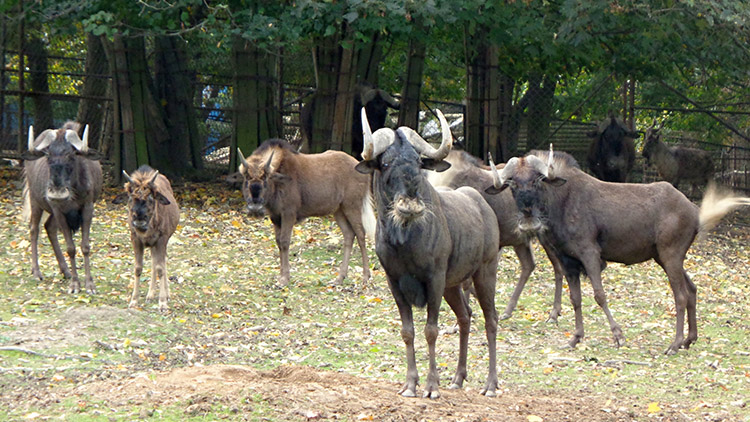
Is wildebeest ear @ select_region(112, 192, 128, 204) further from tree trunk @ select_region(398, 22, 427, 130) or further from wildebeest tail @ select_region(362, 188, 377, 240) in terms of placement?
tree trunk @ select_region(398, 22, 427, 130)

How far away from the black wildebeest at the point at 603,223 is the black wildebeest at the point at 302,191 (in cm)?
337

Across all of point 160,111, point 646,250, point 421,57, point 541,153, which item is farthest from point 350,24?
point 646,250

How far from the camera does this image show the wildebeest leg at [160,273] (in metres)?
10.8

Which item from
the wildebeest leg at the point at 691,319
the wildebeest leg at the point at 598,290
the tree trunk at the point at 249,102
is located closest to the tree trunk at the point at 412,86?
the tree trunk at the point at 249,102

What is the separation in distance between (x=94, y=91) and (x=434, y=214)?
629 inches

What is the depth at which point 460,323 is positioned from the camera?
766cm

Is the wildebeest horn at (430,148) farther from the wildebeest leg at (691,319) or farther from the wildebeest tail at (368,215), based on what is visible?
the wildebeest tail at (368,215)

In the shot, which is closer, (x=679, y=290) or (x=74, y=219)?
(x=679, y=290)

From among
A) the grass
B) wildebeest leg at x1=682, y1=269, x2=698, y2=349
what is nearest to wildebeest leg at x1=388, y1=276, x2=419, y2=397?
the grass

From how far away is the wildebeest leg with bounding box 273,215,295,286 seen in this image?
1268 centimetres

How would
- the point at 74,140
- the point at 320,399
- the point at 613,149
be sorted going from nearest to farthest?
the point at 320,399, the point at 74,140, the point at 613,149

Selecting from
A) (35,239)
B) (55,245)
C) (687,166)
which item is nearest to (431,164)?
(55,245)

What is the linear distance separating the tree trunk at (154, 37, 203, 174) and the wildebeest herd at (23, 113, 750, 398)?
7.27 m

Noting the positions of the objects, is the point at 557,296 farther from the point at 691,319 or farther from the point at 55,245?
the point at 55,245
